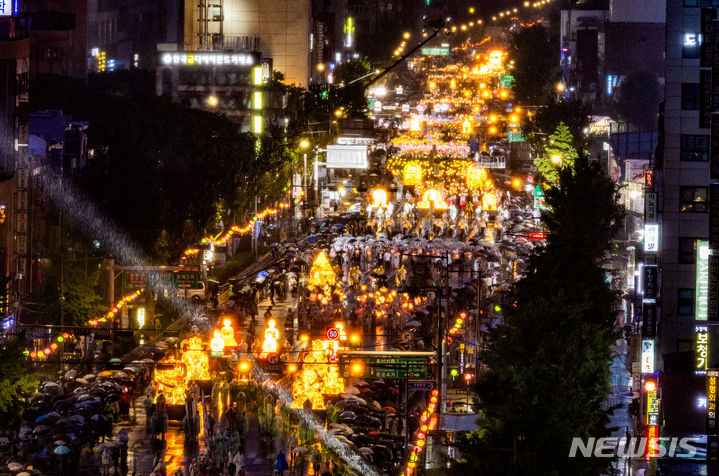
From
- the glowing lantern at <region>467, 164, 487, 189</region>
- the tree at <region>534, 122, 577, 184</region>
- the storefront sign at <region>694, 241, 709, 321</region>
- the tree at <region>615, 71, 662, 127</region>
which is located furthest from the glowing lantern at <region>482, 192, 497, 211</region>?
the storefront sign at <region>694, 241, 709, 321</region>

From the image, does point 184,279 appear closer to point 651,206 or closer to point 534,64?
point 651,206

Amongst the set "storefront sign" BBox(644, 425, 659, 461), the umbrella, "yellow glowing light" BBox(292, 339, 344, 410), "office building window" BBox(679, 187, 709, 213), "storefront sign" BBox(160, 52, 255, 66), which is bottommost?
"storefront sign" BBox(644, 425, 659, 461)

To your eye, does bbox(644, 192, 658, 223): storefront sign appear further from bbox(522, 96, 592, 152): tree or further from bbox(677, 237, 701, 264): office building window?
bbox(522, 96, 592, 152): tree

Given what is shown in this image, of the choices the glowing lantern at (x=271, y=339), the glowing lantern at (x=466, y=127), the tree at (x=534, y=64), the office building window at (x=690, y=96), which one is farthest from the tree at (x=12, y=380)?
the tree at (x=534, y=64)

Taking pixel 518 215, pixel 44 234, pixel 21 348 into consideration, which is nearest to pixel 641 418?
pixel 21 348

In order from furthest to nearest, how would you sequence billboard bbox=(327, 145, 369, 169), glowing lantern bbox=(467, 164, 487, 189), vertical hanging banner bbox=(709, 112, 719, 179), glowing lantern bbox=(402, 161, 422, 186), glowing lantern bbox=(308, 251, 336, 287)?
glowing lantern bbox=(467, 164, 487, 189)
glowing lantern bbox=(402, 161, 422, 186)
billboard bbox=(327, 145, 369, 169)
glowing lantern bbox=(308, 251, 336, 287)
vertical hanging banner bbox=(709, 112, 719, 179)

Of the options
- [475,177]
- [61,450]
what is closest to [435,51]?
[475,177]

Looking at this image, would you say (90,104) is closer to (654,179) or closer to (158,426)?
(654,179)
